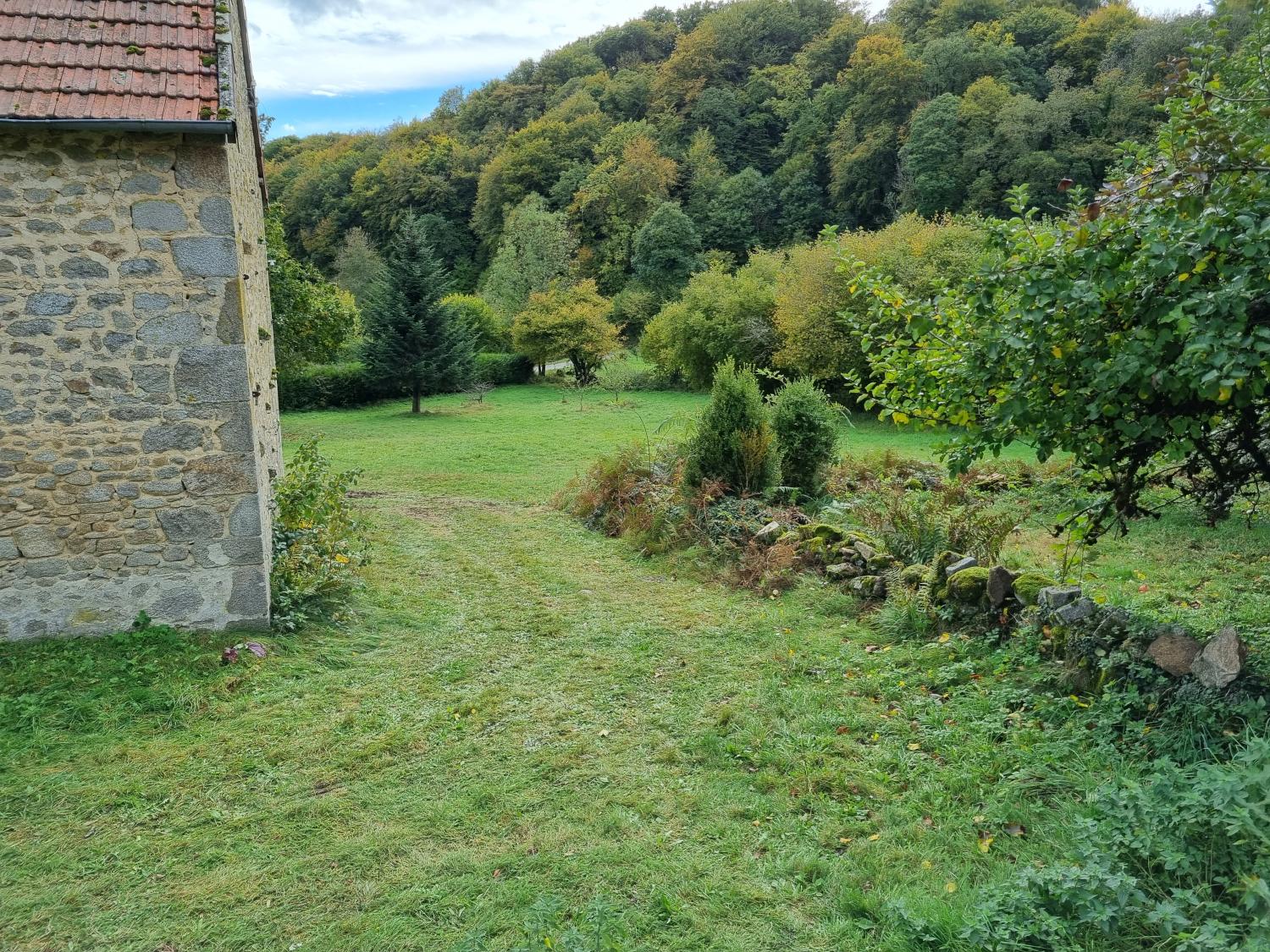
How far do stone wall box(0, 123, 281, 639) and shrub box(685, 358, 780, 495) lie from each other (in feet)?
17.3

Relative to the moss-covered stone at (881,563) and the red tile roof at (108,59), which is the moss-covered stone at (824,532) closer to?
the moss-covered stone at (881,563)

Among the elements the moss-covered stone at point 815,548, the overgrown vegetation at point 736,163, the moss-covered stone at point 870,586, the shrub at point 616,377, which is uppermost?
the overgrown vegetation at point 736,163

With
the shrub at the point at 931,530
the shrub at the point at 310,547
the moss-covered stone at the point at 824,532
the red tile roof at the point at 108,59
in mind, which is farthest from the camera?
the moss-covered stone at the point at 824,532

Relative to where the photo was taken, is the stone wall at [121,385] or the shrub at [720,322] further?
the shrub at [720,322]

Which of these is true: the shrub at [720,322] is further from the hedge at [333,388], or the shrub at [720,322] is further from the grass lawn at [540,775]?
the grass lawn at [540,775]

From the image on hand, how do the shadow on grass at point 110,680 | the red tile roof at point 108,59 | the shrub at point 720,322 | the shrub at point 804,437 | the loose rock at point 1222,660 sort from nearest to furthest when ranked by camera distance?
1. the loose rock at point 1222,660
2. the shadow on grass at point 110,680
3. the red tile roof at point 108,59
4. the shrub at point 804,437
5. the shrub at point 720,322

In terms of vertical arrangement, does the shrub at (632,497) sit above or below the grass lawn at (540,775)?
above

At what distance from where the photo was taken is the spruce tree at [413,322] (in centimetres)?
2627

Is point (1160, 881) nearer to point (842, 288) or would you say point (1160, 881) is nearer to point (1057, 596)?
point (1057, 596)

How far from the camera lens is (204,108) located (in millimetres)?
5656

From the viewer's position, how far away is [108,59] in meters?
5.82

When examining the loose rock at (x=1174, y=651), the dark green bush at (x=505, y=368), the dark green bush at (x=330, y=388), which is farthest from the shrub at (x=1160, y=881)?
the dark green bush at (x=505, y=368)

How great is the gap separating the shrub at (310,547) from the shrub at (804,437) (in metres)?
5.22

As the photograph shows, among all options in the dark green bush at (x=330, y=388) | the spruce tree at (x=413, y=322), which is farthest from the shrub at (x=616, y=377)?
the dark green bush at (x=330, y=388)
